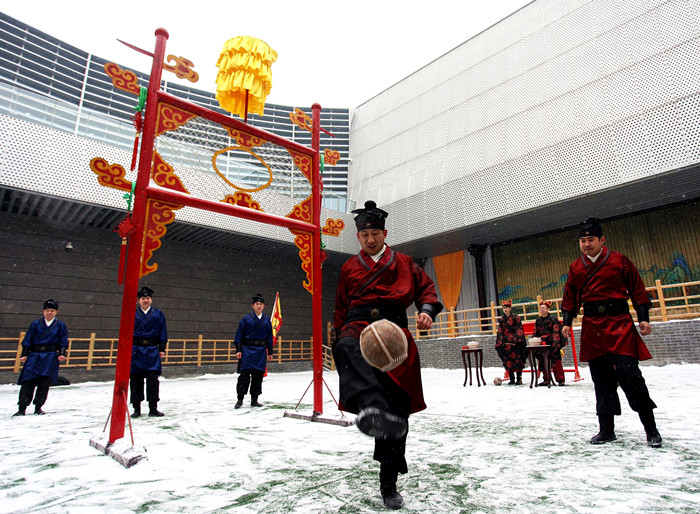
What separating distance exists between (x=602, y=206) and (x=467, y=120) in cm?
534

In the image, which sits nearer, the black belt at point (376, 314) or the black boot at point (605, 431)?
the black belt at point (376, 314)

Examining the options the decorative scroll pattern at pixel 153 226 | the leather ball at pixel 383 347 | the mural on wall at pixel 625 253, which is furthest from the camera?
the mural on wall at pixel 625 253

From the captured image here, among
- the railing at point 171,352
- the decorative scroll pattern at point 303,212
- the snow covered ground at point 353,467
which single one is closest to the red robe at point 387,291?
the snow covered ground at point 353,467

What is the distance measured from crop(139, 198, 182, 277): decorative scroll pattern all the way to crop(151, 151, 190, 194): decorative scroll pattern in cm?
18

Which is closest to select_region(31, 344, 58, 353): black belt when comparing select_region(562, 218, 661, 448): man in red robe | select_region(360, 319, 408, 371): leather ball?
select_region(360, 319, 408, 371): leather ball

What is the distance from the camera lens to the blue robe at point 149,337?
4.65 meters

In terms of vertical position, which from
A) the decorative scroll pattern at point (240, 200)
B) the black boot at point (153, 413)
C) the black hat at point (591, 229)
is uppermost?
the decorative scroll pattern at point (240, 200)

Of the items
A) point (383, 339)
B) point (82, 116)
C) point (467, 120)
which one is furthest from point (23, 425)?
point (467, 120)

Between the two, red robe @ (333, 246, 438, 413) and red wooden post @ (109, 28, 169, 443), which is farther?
red wooden post @ (109, 28, 169, 443)

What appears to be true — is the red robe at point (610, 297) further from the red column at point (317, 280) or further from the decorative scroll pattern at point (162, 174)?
the decorative scroll pattern at point (162, 174)

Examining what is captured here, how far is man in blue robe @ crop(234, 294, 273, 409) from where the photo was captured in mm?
5504

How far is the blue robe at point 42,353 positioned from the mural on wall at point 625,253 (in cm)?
1339

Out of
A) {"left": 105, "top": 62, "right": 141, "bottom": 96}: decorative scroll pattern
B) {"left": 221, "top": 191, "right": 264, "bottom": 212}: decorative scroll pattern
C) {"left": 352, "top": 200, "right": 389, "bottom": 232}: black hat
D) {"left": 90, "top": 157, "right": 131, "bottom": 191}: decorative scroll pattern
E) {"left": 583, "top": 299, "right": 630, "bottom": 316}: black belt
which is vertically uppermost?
{"left": 105, "top": 62, "right": 141, "bottom": 96}: decorative scroll pattern

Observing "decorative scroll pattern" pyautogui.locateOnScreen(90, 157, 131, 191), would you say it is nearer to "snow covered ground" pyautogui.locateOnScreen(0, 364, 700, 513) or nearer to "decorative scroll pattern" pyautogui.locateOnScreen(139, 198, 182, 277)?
"decorative scroll pattern" pyautogui.locateOnScreen(139, 198, 182, 277)
